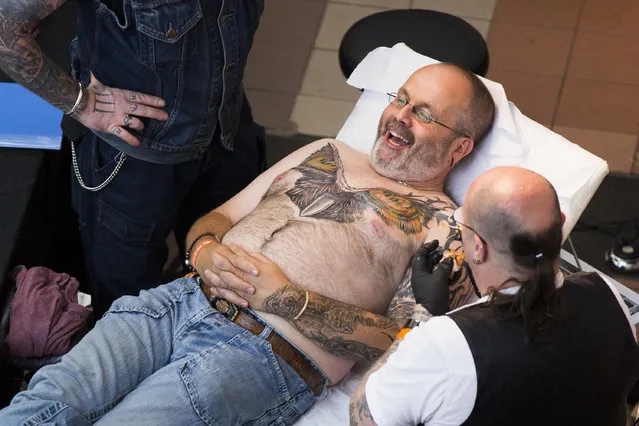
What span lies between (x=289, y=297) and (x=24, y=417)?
2.39 feet

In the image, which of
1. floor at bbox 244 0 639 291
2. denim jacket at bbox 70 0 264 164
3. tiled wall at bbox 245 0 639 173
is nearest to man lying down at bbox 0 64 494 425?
denim jacket at bbox 70 0 264 164

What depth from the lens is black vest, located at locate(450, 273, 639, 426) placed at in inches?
72.1

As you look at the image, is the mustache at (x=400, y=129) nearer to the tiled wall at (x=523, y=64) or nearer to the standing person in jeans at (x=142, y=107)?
Answer: the standing person in jeans at (x=142, y=107)

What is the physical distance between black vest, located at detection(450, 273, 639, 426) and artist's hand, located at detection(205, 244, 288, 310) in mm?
712

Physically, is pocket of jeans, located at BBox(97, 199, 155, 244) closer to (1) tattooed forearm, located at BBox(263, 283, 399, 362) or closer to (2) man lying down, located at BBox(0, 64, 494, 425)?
(2) man lying down, located at BBox(0, 64, 494, 425)

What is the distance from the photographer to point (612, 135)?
421 cm

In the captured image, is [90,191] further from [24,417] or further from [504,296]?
[504,296]

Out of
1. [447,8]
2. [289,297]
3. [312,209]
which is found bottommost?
[289,297]

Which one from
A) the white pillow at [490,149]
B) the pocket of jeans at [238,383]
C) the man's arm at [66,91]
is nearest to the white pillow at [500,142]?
the white pillow at [490,149]

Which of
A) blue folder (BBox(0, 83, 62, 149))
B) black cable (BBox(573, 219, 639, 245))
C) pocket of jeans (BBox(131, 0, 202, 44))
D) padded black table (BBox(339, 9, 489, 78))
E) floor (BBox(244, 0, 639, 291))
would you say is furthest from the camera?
floor (BBox(244, 0, 639, 291))

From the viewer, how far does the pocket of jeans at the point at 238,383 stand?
2.34 meters

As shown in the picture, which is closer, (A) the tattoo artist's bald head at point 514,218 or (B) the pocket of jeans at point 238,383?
(A) the tattoo artist's bald head at point 514,218

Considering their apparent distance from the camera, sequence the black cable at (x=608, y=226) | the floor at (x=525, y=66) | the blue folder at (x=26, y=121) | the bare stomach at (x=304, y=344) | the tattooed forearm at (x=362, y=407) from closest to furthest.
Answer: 1. the tattooed forearm at (x=362, y=407)
2. the bare stomach at (x=304, y=344)
3. the blue folder at (x=26, y=121)
4. the black cable at (x=608, y=226)
5. the floor at (x=525, y=66)

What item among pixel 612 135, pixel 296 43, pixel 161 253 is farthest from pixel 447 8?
pixel 161 253
